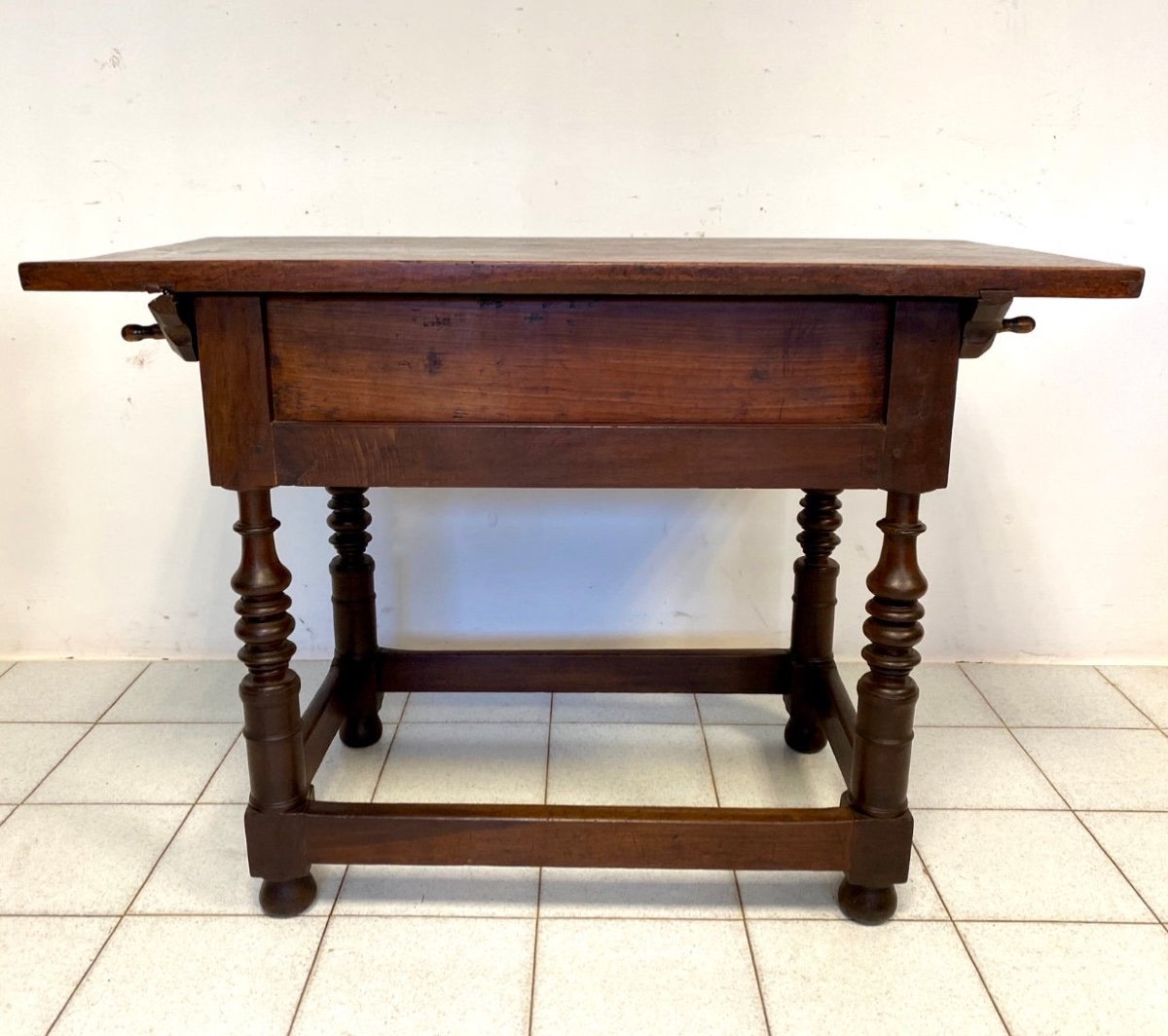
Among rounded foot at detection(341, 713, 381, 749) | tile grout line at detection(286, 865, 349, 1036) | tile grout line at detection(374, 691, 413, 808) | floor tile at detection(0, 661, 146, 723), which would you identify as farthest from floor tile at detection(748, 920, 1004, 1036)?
floor tile at detection(0, 661, 146, 723)

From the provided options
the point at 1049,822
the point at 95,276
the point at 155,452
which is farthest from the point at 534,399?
the point at 155,452

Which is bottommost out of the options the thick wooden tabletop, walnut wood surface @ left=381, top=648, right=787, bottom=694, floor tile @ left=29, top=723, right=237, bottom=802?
→ floor tile @ left=29, top=723, right=237, bottom=802

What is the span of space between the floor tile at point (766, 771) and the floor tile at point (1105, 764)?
0.45m

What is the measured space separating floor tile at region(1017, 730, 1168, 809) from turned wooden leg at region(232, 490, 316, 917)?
1456 mm

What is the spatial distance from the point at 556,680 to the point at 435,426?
0.88m

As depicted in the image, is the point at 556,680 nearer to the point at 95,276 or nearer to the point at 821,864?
the point at 821,864

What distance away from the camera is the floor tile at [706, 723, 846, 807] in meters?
1.96

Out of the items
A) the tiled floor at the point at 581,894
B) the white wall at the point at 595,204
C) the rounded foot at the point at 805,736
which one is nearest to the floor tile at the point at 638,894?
the tiled floor at the point at 581,894

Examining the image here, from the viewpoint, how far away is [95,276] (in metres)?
1.32

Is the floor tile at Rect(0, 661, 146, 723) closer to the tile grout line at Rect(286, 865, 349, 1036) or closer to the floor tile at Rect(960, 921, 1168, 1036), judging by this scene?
the tile grout line at Rect(286, 865, 349, 1036)

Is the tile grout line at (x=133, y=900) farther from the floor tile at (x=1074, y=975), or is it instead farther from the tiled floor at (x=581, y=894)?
the floor tile at (x=1074, y=975)

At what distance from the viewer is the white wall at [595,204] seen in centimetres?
223

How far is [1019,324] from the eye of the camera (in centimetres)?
137

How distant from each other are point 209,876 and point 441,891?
40 cm
